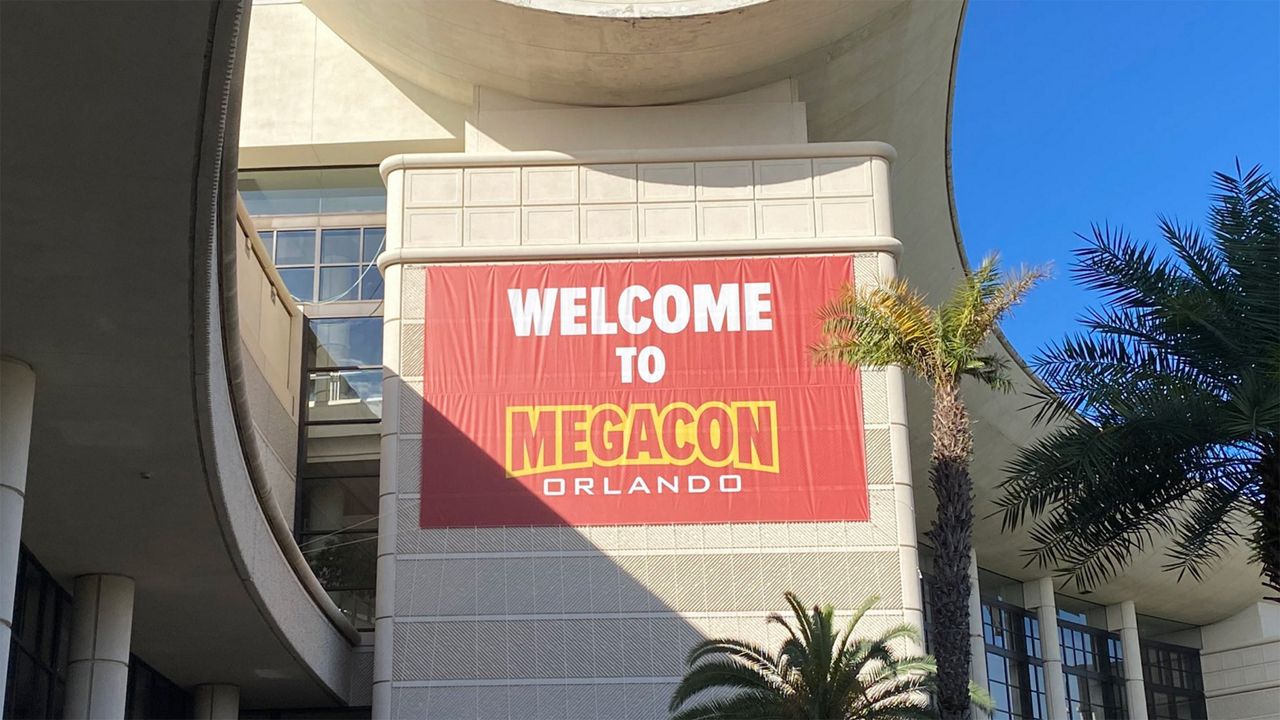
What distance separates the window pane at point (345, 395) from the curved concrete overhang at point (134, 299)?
432 inches

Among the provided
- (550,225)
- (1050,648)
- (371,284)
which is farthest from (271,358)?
(1050,648)

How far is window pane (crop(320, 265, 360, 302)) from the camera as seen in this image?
3347cm

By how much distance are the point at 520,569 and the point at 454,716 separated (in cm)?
266

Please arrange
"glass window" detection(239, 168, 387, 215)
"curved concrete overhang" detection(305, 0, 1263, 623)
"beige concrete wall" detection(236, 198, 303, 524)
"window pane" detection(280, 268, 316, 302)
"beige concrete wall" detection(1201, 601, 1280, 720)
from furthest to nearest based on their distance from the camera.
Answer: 1. "beige concrete wall" detection(1201, 601, 1280, 720)
2. "glass window" detection(239, 168, 387, 215)
3. "window pane" detection(280, 268, 316, 302)
4. "curved concrete overhang" detection(305, 0, 1263, 623)
5. "beige concrete wall" detection(236, 198, 303, 524)

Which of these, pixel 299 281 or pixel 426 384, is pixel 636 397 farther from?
pixel 299 281

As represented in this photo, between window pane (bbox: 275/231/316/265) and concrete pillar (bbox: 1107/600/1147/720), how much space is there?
2639 centimetres

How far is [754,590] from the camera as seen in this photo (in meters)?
27.2

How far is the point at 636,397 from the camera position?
2828cm

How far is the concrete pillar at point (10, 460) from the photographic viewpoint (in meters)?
13.5

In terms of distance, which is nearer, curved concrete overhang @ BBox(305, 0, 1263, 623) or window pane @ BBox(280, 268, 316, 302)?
curved concrete overhang @ BBox(305, 0, 1263, 623)

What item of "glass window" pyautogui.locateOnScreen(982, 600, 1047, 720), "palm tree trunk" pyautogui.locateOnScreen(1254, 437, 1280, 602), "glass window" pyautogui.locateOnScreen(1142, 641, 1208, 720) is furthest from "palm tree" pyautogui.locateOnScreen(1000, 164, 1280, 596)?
"glass window" pyautogui.locateOnScreen(1142, 641, 1208, 720)

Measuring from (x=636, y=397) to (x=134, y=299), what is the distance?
636 inches

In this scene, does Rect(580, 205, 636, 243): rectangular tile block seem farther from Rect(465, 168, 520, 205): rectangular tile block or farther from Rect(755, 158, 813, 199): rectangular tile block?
Rect(755, 158, 813, 199): rectangular tile block

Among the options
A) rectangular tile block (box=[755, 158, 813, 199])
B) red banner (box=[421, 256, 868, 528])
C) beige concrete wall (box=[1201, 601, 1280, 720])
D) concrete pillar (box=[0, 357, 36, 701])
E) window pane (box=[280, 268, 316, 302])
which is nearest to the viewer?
concrete pillar (box=[0, 357, 36, 701])
